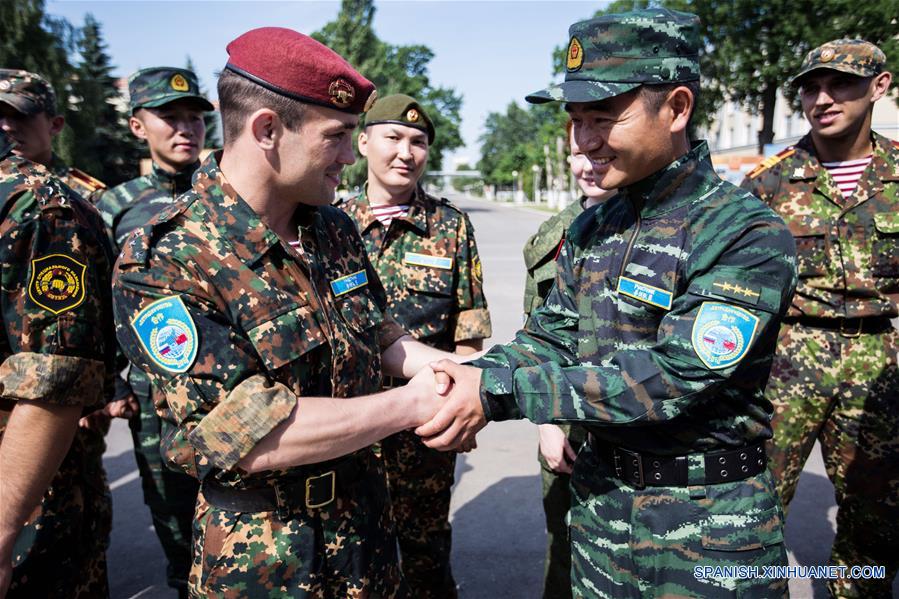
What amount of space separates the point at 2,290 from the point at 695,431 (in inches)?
78.5

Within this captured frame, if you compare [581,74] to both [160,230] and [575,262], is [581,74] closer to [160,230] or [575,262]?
[575,262]

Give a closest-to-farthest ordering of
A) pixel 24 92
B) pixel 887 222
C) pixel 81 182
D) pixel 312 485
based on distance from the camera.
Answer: pixel 312 485
pixel 24 92
pixel 887 222
pixel 81 182

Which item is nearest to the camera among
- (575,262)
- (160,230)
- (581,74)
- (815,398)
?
(160,230)

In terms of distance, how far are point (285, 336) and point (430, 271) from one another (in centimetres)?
180

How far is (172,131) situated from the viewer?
12.5ft

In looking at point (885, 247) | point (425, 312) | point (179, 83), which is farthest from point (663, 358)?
point (179, 83)

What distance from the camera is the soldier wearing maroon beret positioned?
157cm

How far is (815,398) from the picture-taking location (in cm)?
308

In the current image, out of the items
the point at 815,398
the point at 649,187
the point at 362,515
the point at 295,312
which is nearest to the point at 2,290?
the point at 295,312

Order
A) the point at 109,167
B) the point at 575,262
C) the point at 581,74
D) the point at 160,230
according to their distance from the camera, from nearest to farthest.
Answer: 1. the point at 160,230
2. the point at 581,74
3. the point at 575,262
4. the point at 109,167

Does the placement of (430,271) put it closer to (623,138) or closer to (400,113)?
(400,113)

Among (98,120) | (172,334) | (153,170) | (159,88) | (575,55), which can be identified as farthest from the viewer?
(98,120)

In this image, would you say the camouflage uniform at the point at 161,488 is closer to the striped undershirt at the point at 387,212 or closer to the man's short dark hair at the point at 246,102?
the striped undershirt at the point at 387,212

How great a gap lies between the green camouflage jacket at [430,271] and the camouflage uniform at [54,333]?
1.49 metres
